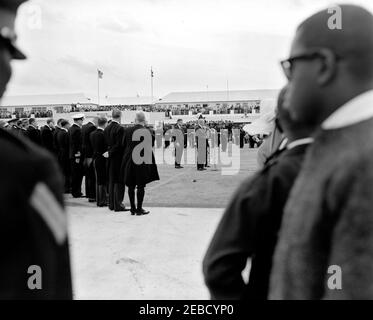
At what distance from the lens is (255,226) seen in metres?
1.40

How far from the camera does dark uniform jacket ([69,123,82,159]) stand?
905cm

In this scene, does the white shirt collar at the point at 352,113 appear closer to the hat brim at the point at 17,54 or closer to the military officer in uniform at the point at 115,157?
the hat brim at the point at 17,54

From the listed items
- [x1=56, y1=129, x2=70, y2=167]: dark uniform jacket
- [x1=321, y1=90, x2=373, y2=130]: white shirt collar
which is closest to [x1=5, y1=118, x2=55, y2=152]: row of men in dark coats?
[x1=56, y1=129, x2=70, y2=167]: dark uniform jacket

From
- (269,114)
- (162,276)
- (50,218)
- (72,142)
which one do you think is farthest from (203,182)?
(50,218)

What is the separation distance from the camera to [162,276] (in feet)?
14.1

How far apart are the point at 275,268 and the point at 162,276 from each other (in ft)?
10.3

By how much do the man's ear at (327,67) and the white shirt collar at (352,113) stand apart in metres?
0.09

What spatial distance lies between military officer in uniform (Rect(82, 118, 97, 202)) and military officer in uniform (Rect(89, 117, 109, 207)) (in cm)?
35

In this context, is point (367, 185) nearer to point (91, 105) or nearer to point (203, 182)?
point (203, 182)

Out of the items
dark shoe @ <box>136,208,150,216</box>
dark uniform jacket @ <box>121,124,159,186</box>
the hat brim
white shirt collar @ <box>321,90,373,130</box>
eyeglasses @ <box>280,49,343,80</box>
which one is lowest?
dark shoe @ <box>136,208,150,216</box>

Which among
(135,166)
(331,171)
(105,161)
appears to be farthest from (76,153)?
(331,171)

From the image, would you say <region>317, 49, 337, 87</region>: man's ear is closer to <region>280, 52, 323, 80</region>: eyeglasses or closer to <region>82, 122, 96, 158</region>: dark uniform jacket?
<region>280, 52, 323, 80</region>: eyeglasses

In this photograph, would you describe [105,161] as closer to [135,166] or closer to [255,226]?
[135,166]
